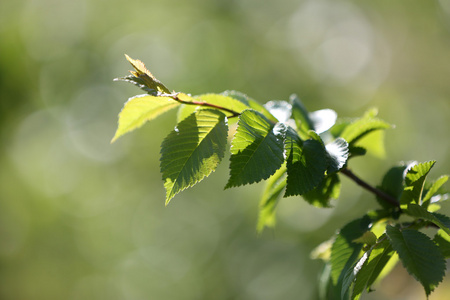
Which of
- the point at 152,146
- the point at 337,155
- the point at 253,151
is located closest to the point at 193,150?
the point at 253,151

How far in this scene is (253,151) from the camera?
58 cm

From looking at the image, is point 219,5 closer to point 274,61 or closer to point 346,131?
point 274,61

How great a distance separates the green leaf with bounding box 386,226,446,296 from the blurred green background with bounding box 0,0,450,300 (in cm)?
434

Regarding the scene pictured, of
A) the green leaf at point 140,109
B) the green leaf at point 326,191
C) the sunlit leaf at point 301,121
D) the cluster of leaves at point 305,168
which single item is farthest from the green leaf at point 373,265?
the green leaf at point 140,109

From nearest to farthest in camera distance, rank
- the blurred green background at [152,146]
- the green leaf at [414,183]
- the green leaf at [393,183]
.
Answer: the green leaf at [414,183], the green leaf at [393,183], the blurred green background at [152,146]

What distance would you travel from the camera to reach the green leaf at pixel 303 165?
0.56 meters

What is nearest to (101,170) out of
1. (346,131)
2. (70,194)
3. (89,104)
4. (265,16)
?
(70,194)

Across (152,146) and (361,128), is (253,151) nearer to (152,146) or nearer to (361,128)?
(361,128)

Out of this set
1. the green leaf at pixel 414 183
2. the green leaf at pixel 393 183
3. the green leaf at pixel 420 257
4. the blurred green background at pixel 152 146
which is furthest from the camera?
the blurred green background at pixel 152 146

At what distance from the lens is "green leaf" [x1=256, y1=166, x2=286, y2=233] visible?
0.74 meters

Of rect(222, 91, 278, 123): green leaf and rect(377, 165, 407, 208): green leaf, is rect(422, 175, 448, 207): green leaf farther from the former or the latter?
rect(222, 91, 278, 123): green leaf

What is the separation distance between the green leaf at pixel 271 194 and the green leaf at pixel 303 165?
0.13 m

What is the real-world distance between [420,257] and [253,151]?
242 millimetres

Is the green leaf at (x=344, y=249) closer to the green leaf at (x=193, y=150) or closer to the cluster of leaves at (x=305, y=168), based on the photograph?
the cluster of leaves at (x=305, y=168)
